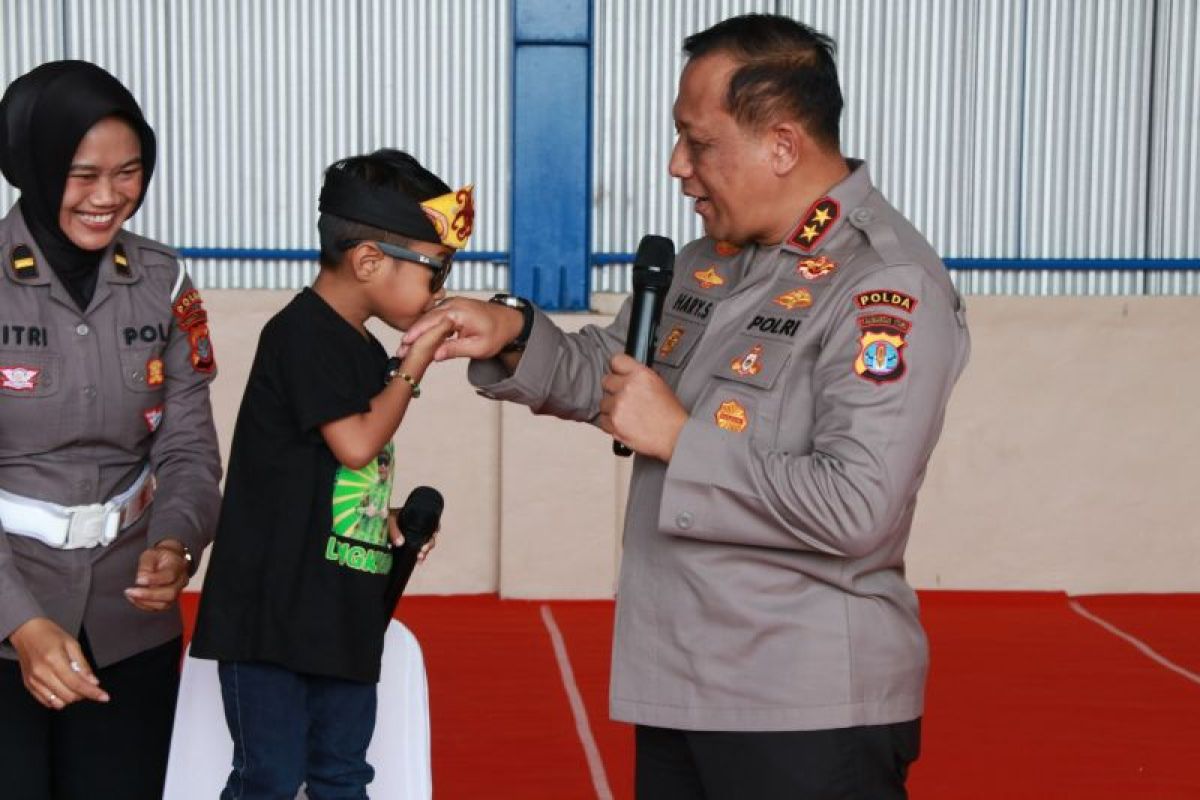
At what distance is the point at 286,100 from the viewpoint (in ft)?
21.3

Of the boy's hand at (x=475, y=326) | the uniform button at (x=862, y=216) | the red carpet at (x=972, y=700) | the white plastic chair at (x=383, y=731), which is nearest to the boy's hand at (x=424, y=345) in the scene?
the boy's hand at (x=475, y=326)

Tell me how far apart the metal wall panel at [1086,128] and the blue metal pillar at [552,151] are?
1763 millimetres

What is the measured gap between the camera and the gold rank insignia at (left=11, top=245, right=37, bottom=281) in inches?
97.0

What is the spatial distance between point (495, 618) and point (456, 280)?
132 centimetres

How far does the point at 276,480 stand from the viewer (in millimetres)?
2633

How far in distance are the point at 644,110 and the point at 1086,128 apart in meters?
1.76

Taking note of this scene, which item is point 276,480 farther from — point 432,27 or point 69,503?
point 432,27

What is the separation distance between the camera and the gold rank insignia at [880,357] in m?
2.04

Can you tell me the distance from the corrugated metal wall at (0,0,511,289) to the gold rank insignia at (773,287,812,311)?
14.3 feet

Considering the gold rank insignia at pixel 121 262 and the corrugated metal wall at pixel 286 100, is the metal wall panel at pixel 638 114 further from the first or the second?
the gold rank insignia at pixel 121 262

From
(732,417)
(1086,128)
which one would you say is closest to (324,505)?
(732,417)

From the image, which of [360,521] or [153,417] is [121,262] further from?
[360,521]

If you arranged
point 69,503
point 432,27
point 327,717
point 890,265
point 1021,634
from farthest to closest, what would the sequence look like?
point 432,27
point 1021,634
point 327,717
point 69,503
point 890,265

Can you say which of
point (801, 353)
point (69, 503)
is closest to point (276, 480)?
point (69, 503)
